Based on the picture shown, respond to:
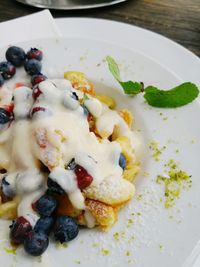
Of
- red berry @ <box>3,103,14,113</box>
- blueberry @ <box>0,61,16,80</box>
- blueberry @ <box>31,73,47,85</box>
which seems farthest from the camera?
blueberry @ <box>0,61,16,80</box>

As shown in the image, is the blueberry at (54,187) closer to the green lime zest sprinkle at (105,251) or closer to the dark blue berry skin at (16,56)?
the green lime zest sprinkle at (105,251)

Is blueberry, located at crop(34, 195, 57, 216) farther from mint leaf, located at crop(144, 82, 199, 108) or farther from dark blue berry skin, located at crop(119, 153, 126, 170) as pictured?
mint leaf, located at crop(144, 82, 199, 108)

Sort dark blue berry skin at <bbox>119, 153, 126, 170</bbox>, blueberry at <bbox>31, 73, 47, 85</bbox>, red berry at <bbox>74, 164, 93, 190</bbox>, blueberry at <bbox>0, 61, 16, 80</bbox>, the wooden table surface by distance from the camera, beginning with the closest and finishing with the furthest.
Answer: red berry at <bbox>74, 164, 93, 190</bbox> → dark blue berry skin at <bbox>119, 153, 126, 170</bbox> → blueberry at <bbox>31, 73, 47, 85</bbox> → blueberry at <bbox>0, 61, 16, 80</bbox> → the wooden table surface

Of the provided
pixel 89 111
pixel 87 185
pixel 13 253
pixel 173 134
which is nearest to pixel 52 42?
pixel 89 111

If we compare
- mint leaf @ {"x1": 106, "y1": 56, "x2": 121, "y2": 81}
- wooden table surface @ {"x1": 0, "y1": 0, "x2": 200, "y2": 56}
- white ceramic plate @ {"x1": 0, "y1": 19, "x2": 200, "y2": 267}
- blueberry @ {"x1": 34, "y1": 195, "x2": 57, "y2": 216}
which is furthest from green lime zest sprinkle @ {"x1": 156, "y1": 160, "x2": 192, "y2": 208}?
wooden table surface @ {"x1": 0, "y1": 0, "x2": 200, "y2": 56}

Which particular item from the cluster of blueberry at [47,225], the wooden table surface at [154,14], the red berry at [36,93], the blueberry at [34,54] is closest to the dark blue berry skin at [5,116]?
the red berry at [36,93]
